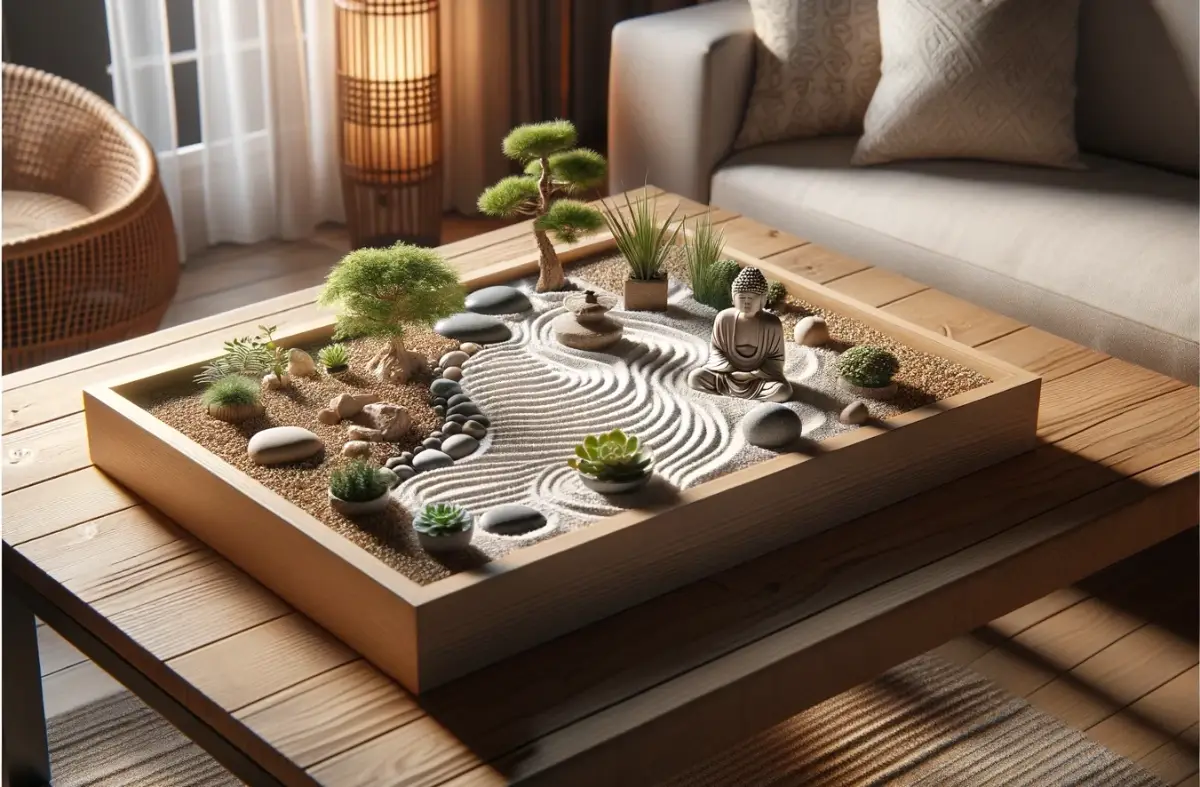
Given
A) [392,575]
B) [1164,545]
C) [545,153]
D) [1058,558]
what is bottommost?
[1164,545]

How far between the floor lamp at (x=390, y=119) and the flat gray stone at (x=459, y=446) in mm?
1839

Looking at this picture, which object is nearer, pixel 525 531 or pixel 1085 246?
pixel 525 531

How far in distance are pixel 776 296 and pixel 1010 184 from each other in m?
0.85

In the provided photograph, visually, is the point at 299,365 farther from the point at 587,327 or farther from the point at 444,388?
the point at 587,327

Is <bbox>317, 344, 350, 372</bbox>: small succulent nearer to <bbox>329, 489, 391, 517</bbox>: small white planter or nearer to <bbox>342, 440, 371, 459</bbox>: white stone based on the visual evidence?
<bbox>342, 440, 371, 459</bbox>: white stone

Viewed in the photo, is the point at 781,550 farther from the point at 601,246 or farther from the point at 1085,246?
the point at 1085,246

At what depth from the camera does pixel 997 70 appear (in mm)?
2637

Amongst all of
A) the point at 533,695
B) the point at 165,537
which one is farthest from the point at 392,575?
the point at 165,537

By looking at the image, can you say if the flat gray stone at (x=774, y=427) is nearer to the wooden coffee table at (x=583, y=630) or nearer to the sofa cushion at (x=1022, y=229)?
the wooden coffee table at (x=583, y=630)

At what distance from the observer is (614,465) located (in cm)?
143

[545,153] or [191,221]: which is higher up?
[545,153]

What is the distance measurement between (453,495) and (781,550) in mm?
350

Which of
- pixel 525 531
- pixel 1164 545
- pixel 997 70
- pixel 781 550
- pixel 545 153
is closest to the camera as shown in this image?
pixel 525 531

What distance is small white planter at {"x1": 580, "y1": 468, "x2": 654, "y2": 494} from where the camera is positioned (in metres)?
1.44
